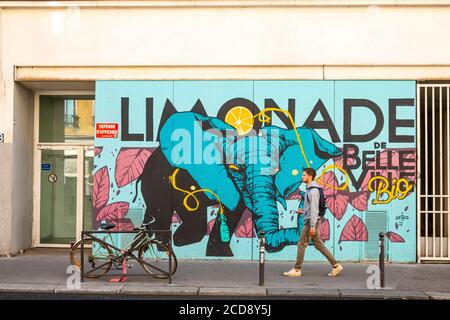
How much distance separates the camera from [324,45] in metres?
12.1

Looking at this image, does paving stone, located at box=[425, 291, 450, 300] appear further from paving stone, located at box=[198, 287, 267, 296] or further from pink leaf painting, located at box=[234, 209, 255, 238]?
pink leaf painting, located at box=[234, 209, 255, 238]

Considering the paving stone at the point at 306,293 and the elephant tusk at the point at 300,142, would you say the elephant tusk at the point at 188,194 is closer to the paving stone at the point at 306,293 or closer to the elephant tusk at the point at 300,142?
the elephant tusk at the point at 300,142

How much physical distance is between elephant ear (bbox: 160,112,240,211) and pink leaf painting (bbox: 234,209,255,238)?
32 centimetres

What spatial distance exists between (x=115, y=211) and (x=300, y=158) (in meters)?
4.23

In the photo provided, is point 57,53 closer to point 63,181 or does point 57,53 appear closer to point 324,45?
point 63,181

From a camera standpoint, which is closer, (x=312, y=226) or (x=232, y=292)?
(x=232, y=292)

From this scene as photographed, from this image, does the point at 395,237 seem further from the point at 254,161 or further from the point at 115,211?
the point at 115,211

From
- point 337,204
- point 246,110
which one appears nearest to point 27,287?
point 246,110

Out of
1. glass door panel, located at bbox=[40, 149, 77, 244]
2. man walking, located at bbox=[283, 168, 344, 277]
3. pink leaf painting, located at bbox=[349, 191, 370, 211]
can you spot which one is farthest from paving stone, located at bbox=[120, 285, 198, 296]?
glass door panel, located at bbox=[40, 149, 77, 244]

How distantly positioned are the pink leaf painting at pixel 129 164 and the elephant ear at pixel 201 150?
0.50 meters

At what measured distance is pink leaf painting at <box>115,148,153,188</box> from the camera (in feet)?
40.4

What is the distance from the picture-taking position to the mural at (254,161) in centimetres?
1202

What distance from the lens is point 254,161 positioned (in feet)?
39.9
